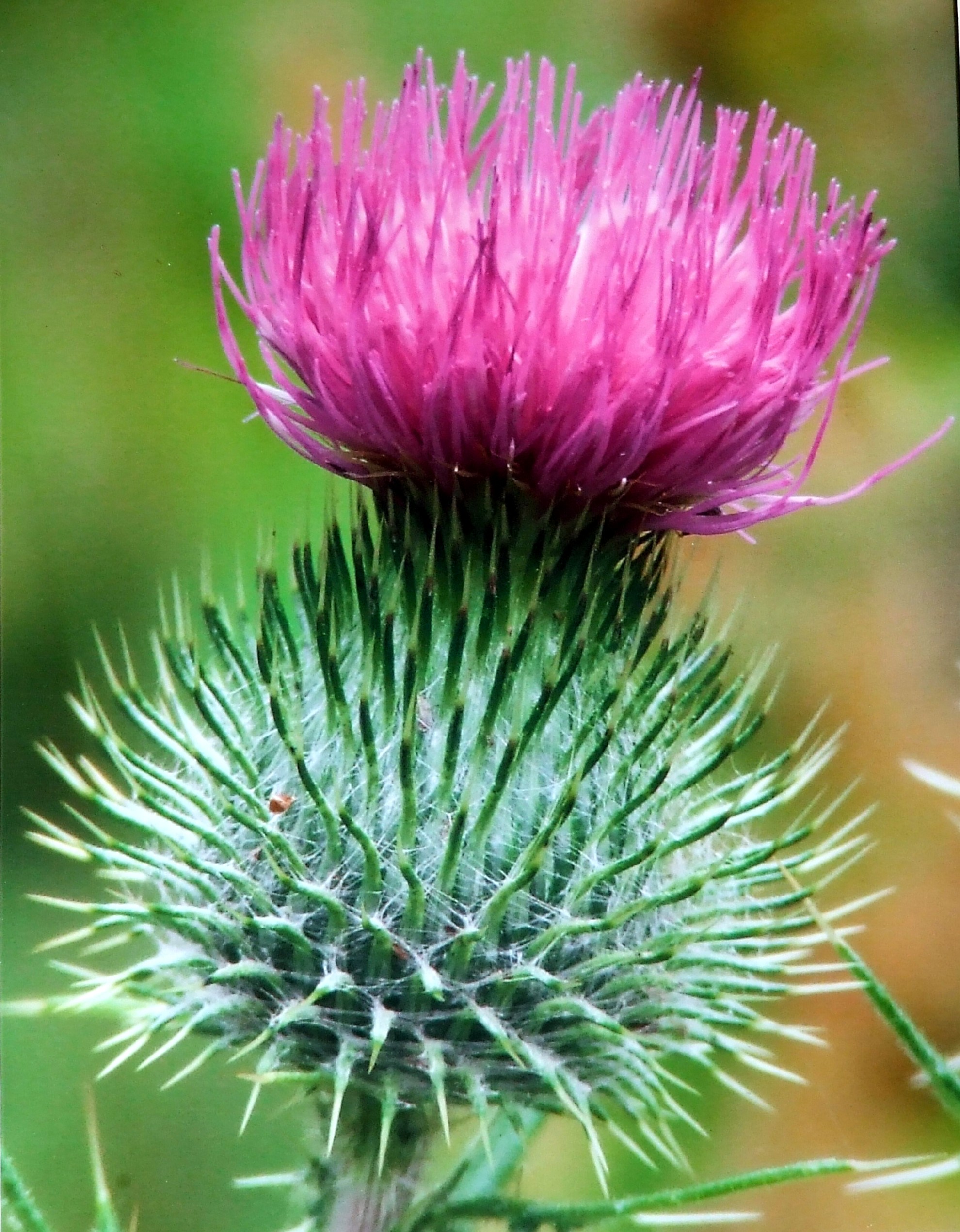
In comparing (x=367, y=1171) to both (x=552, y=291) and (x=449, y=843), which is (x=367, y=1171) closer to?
(x=449, y=843)

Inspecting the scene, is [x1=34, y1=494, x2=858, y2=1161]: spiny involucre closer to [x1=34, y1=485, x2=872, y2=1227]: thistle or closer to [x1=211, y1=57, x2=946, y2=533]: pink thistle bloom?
[x1=34, y1=485, x2=872, y2=1227]: thistle

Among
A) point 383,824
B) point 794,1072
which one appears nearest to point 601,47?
point 383,824

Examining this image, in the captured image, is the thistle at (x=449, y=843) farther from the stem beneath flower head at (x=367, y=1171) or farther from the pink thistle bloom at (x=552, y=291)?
the pink thistle bloom at (x=552, y=291)

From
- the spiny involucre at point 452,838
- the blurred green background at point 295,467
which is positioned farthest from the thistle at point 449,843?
the blurred green background at point 295,467

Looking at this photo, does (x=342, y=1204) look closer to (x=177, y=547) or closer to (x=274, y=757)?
(x=274, y=757)

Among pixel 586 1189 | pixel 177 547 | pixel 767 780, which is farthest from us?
pixel 177 547

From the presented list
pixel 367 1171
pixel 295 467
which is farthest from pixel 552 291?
pixel 367 1171
